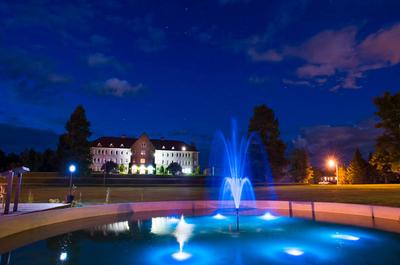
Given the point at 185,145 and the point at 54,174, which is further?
the point at 185,145

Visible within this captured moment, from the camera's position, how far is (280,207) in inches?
949

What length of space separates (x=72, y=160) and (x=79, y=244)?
50.3 meters

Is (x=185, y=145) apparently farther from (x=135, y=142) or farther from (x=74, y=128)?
(x=74, y=128)

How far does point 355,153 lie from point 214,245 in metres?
85.6

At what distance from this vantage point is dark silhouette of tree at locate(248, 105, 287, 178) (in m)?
58.0

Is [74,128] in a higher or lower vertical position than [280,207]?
higher

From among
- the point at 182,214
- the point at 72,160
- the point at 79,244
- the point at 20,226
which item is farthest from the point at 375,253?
the point at 72,160

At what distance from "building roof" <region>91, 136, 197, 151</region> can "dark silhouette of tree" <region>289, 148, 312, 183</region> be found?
50.2m

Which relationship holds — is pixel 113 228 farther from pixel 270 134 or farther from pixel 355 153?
pixel 355 153

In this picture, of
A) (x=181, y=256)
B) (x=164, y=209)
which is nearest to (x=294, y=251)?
(x=181, y=256)

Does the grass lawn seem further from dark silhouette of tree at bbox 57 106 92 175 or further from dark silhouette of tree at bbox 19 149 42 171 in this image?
dark silhouette of tree at bbox 19 149 42 171

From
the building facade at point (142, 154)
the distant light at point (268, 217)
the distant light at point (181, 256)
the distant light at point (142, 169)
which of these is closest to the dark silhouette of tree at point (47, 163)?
the building facade at point (142, 154)

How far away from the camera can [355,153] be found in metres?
85.7

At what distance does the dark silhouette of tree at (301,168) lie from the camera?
80.4 m
